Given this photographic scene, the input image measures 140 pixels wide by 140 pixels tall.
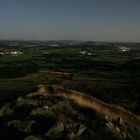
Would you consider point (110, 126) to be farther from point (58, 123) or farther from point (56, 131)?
point (56, 131)

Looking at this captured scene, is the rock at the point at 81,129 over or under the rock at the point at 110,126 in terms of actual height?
over

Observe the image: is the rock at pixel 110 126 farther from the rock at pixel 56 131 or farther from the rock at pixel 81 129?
the rock at pixel 56 131

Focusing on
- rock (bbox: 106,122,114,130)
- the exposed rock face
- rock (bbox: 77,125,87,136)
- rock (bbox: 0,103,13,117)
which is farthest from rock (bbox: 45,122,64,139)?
rock (bbox: 0,103,13,117)

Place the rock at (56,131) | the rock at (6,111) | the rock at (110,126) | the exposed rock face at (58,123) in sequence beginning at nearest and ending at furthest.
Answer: the rock at (56,131)
the exposed rock face at (58,123)
the rock at (110,126)
the rock at (6,111)

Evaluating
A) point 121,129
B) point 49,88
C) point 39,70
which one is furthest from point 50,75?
point 121,129

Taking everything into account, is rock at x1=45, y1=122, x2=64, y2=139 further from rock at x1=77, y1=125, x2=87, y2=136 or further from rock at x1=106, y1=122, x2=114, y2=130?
rock at x1=106, y1=122, x2=114, y2=130

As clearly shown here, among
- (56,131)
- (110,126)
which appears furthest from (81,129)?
(110,126)

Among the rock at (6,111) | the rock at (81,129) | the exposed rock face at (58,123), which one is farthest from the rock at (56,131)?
the rock at (6,111)

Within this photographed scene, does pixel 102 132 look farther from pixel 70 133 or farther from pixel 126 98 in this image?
pixel 126 98

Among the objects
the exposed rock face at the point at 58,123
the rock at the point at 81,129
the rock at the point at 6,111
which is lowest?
the rock at the point at 6,111

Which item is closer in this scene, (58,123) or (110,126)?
(58,123)
